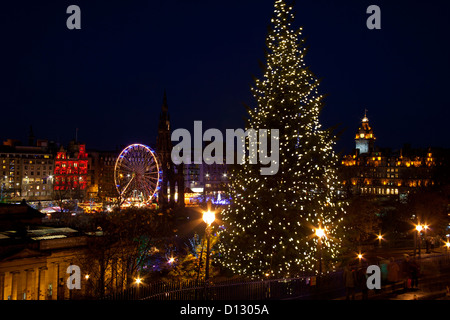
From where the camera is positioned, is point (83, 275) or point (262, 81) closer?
point (262, 81)

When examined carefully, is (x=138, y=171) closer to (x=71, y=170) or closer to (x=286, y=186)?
(x=286, y=186)

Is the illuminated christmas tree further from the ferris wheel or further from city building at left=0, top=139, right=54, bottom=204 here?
city building at left=0, top=139, right=54, bottom=204

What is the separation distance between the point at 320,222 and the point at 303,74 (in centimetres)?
675

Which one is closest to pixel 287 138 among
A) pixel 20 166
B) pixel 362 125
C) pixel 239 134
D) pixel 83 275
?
pixel 239 134

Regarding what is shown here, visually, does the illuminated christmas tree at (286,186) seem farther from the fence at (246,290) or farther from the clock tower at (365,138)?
the clock tower at (365,138)

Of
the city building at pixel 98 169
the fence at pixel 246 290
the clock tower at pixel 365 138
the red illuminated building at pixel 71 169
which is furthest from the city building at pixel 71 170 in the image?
the clock tower at pixel 365 138

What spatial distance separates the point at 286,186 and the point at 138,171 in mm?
46304

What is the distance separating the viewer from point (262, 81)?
19.6 m

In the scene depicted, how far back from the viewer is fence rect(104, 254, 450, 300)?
14555 millimetres

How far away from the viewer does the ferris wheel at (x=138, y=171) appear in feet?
204

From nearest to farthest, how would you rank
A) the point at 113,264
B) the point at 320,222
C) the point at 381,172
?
the point at 320,222
the point at 113,264
the point at 381,172

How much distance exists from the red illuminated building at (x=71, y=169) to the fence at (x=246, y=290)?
11238 centimetres

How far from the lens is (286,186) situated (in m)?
18.8
